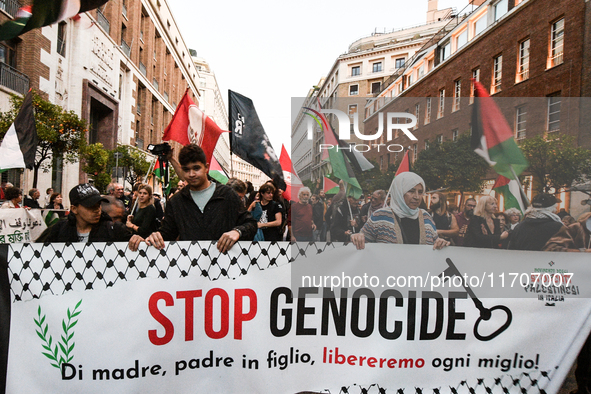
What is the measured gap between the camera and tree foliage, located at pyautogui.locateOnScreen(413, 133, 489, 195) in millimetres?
3365

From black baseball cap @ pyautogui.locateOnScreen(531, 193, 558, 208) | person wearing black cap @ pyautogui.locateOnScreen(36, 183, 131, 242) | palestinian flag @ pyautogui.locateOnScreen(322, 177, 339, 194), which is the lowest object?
person wearing black cap @ pyautogui.locateOnScreen(36, 183, 131, 242)

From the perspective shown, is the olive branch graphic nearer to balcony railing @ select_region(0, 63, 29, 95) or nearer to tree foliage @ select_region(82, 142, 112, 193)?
balcony railing @ select_region(0, 63, 29, 95)

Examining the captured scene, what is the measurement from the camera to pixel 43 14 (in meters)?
3.92

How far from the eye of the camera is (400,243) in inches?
116

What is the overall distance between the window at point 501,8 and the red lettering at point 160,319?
26.6 m

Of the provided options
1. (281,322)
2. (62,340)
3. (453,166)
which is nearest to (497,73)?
(453,166)

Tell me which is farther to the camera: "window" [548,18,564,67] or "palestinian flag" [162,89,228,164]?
"window" [548,18,564,67]

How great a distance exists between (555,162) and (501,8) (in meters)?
25.5

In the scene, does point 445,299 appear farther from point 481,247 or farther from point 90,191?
point 90,191

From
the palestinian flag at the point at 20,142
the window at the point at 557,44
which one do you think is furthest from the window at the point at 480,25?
the palestinian flag at the point at 20,142

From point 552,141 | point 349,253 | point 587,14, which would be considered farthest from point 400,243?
point 587,14

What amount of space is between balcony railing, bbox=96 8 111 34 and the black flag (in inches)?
934

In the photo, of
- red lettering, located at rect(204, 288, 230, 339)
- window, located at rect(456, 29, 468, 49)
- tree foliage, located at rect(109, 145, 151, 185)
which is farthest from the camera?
window, located at rect(456, 29, 468, 49)

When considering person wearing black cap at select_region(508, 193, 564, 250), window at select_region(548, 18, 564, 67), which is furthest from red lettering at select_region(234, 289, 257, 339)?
window at select_region(548, 18, 564, 67)
